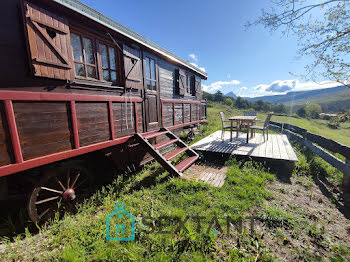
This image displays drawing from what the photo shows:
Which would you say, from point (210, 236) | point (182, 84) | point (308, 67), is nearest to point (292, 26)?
point (308, 67)

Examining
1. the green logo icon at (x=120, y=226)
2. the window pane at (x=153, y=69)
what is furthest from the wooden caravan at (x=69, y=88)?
the green logo icon at (x=120, y=226)

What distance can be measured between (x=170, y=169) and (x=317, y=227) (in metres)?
2.96

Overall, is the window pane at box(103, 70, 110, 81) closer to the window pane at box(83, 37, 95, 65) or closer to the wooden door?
the window pane at box(83, 37, 95, 65)

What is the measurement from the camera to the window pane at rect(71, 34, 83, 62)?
3.44 metres

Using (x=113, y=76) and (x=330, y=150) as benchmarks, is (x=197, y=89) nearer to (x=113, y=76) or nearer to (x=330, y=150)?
(x=113, y=76)

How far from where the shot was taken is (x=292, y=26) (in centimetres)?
466

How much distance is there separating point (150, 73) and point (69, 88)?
127 inches

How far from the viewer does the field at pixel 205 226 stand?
203 centimetres

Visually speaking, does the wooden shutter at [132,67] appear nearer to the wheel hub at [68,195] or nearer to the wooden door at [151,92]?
the wooden door at [151,92]

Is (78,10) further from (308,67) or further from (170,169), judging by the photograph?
(308,67)

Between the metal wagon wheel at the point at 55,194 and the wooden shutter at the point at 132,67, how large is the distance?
2680 millimetres

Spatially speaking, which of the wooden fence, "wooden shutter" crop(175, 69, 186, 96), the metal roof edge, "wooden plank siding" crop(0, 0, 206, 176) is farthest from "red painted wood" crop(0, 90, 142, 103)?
the wooden fence

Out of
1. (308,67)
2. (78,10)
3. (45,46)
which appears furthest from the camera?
(308,67)

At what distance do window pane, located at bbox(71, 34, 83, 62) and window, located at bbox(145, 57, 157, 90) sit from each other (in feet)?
7.67
